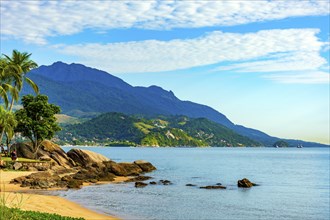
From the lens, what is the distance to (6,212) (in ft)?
55.6

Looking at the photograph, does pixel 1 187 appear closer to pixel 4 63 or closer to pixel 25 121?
pixel 4 63

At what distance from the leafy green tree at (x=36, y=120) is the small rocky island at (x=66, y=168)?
4374 millimetres

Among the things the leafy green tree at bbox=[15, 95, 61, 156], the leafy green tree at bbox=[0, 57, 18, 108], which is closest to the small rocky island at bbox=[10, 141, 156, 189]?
the leafy green tree at bbox=[15, 95, 61, 156]

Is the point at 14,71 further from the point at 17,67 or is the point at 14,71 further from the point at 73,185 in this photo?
the point at 73,185

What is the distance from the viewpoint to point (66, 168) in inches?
3337

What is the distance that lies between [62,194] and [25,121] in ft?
125

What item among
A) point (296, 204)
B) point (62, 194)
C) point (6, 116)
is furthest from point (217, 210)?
point (6, 116)

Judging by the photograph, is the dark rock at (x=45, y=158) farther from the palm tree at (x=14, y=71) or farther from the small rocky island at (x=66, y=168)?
the palm tree at (x=14, y=71)

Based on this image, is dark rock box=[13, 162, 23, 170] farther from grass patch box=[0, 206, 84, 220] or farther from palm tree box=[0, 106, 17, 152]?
grass patch box=[0, 206, 84, 220]

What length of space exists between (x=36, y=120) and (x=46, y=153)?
29.9ft

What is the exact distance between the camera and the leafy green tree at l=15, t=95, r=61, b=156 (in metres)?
84.6

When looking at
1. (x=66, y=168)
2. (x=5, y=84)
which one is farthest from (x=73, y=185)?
(x=66, y=168)

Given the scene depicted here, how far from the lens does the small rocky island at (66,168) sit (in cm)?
5906

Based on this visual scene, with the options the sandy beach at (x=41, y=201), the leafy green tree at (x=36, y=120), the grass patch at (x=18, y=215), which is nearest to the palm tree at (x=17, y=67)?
the leafy green tree at (x=36, y=120)
